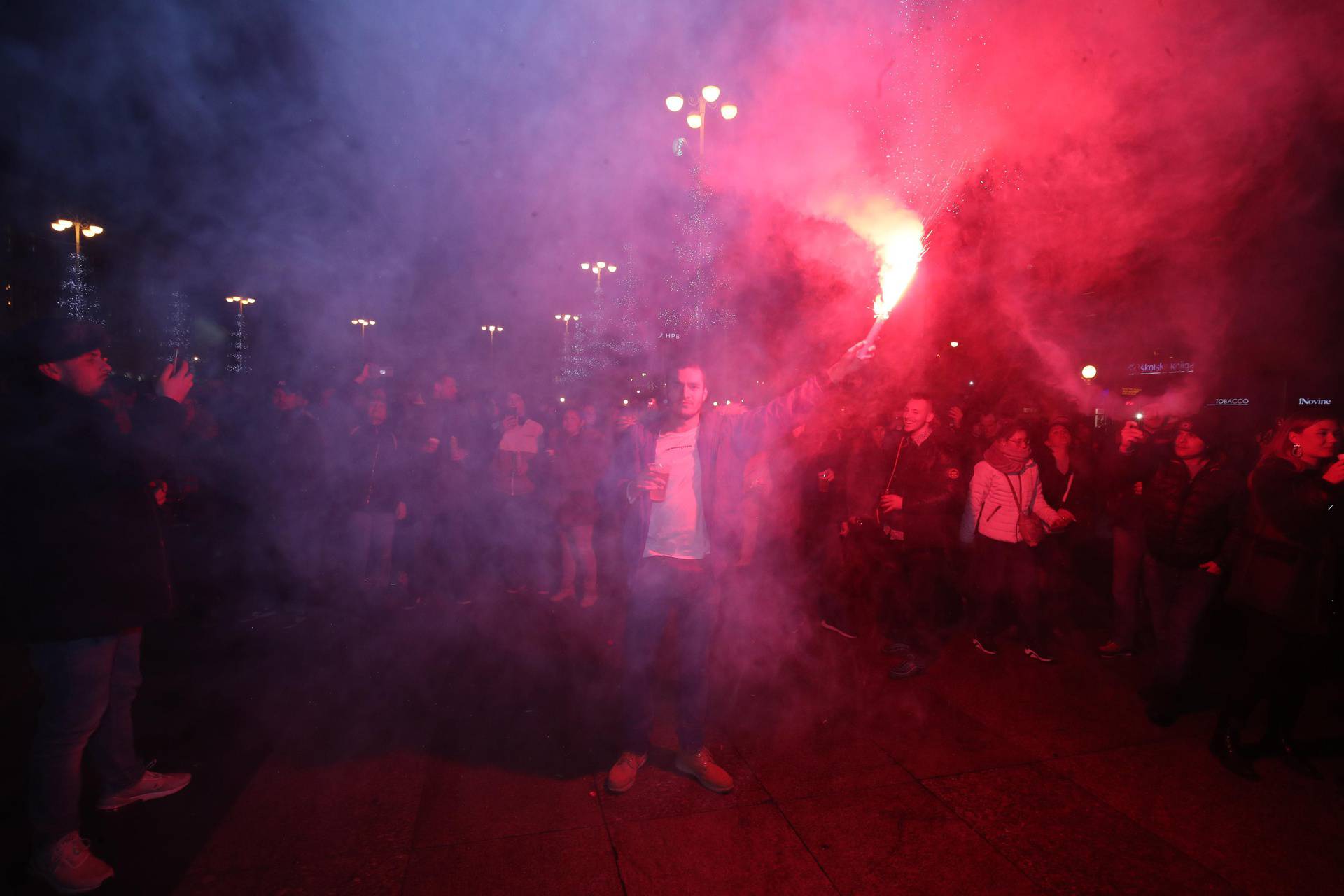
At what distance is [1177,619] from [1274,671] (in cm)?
59

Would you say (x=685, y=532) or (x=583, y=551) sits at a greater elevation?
(x=685, y=532)

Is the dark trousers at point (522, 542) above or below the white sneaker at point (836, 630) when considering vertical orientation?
above

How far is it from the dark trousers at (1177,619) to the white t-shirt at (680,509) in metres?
2.81

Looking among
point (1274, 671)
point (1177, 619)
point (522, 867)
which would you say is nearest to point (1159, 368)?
point (1177, 619)

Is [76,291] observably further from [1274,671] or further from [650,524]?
[1274,671]

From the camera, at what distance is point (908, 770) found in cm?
308

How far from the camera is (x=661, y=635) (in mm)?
3025

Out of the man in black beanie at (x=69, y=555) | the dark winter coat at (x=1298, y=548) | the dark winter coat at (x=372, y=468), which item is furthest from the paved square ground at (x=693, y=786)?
the dark winter coat at (x=372, y=468)

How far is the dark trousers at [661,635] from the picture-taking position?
2996 millimetres

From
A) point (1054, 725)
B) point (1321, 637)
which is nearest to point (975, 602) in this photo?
point (1054, 725)

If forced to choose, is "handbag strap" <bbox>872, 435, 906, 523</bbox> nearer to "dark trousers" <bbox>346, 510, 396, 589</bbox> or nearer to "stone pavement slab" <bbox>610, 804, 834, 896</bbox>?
"stone pavement slab" <bbox>610, 804, 834, 896</bbox>

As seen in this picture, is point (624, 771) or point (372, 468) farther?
point (372, 468)

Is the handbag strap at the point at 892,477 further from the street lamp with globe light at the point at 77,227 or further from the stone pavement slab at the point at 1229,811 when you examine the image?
the street lamp with globe light at the point at 77,227

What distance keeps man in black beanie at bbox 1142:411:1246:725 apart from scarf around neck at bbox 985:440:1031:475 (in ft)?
2.58
